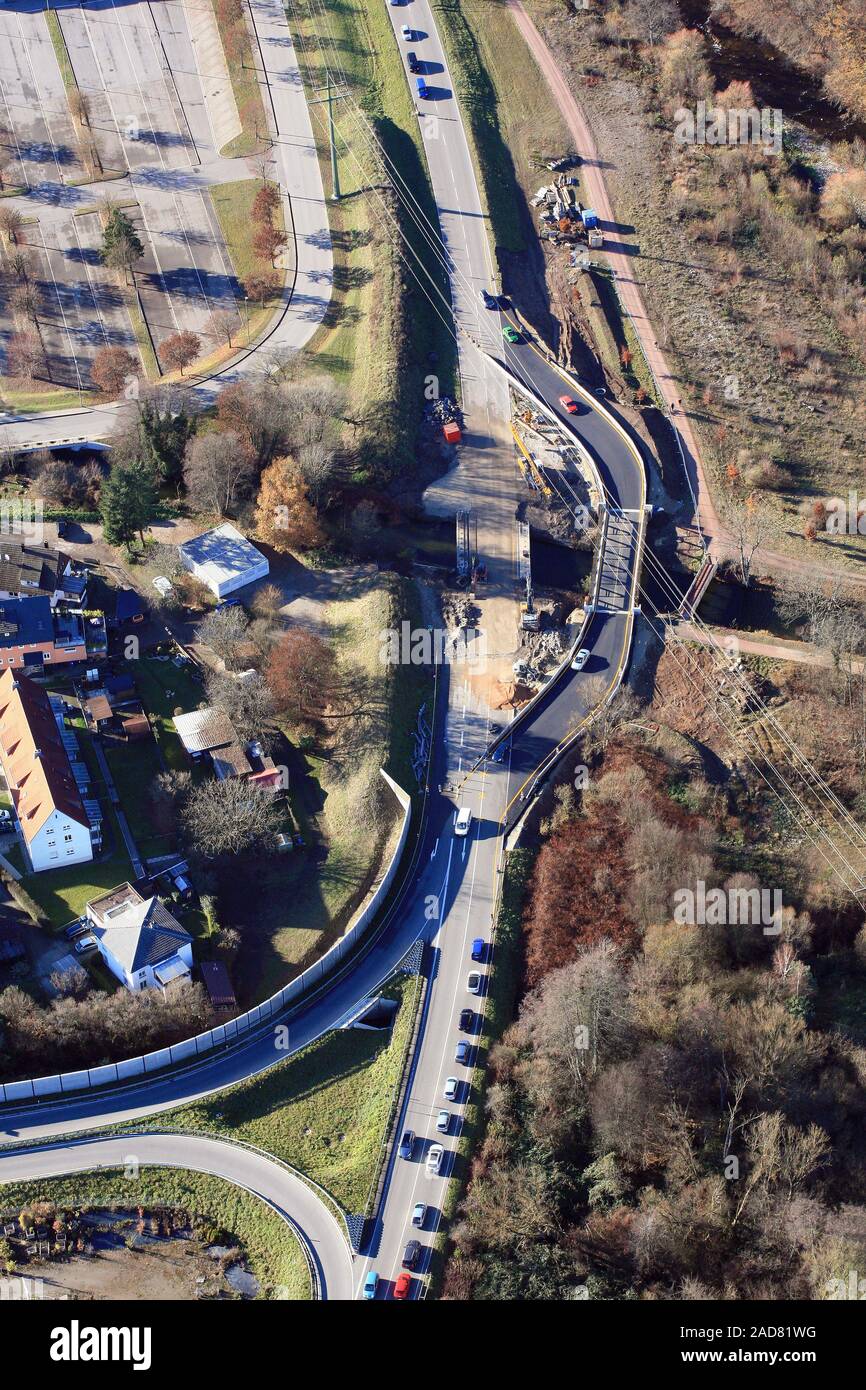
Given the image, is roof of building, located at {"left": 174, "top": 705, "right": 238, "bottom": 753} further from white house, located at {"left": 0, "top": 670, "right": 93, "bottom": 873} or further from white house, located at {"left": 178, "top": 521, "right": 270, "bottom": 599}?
white house, located at {"left": 178, "top": 521, "right": 270, "bottom": 599}

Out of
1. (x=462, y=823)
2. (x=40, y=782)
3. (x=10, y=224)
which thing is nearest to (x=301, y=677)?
(x=462, y=823)

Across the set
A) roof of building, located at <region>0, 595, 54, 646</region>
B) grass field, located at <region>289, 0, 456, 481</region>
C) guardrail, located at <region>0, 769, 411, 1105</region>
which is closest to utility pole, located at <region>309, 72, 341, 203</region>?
grass field, located at <region>289, 0, 456, 481</region>

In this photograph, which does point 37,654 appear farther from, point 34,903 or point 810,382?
point 810,382

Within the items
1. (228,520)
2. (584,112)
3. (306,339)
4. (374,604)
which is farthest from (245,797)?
(584,112)

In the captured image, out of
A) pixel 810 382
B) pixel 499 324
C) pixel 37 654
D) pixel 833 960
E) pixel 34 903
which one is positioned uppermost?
pixel 499 324

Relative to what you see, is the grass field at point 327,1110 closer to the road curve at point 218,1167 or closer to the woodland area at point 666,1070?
the road curve at point 218,1167

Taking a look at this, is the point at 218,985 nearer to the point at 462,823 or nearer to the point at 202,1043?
the point at 202,1043
